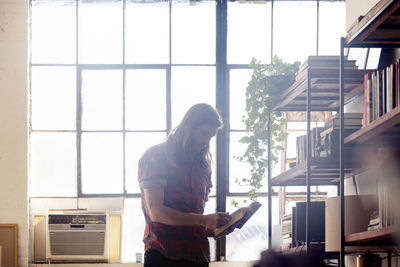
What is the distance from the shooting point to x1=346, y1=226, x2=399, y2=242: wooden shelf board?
236cm

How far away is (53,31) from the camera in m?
6.28

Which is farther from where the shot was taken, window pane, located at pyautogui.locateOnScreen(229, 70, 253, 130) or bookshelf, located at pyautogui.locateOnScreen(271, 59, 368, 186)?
window pane, located at pyautogui.locateOnScreen(229, 70, 253, 130)

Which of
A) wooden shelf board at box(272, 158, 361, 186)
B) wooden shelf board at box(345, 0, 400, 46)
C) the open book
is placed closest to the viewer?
wooden shelf board at box(345, 0, 400, 46)

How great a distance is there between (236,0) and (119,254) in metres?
2.60

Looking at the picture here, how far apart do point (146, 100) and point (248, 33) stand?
3.80 feet

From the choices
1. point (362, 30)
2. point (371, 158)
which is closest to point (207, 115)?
point (362, 30)

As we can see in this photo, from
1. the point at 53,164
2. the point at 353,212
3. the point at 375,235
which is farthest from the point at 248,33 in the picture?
the point at 375,235

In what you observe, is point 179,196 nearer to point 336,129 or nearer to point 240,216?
point 240,216

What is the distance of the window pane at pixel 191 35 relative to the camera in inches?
247

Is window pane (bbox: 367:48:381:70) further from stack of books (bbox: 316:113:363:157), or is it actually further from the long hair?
the long hair

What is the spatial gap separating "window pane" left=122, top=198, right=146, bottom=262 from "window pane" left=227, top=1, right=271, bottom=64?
1642 millimetres

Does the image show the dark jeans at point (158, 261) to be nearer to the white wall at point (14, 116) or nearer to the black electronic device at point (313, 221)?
the black electronic device at point (313, 221)

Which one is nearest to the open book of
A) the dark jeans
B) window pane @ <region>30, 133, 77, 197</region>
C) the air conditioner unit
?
the dark jeans

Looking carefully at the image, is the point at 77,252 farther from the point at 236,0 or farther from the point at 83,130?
the point at 236,0
